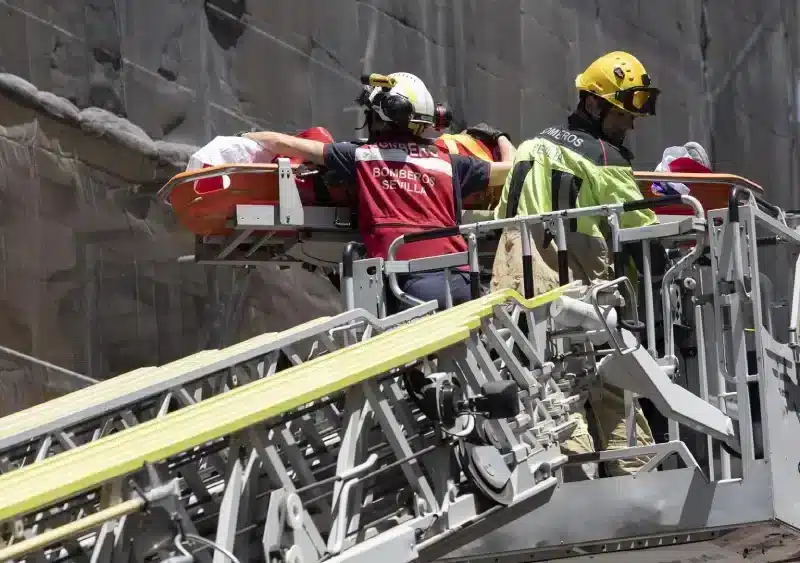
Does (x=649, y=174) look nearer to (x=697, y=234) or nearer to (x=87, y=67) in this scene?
(x=697, y=234)

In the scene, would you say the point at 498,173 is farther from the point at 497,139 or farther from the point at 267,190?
the point at 267,190

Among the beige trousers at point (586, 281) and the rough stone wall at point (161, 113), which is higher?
the rough stone wall at point (161, 113)

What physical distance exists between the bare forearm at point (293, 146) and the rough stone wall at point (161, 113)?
2.72 metres

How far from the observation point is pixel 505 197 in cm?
600

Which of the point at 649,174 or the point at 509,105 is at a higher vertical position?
the point at 509,105

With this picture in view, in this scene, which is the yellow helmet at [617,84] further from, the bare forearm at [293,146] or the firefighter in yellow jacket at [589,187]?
the bare forearm at [293,146]

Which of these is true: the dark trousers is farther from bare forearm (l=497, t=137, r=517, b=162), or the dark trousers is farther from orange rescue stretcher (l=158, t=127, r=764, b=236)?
bare forearm (l=497, t=137, r=517, b=162)

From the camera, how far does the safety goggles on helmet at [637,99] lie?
241 inches

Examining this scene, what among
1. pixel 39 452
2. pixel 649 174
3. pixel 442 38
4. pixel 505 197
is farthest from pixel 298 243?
pixel 442 38

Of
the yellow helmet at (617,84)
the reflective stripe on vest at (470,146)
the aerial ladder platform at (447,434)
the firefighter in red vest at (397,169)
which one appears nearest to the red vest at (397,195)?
the firefighter in red vest at (397,169)

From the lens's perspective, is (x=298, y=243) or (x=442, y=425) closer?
(x=442, y=425)

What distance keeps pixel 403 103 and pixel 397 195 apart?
46 centimetres

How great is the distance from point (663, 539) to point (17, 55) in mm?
5722

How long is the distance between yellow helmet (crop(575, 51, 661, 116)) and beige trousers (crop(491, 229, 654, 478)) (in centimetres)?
86
